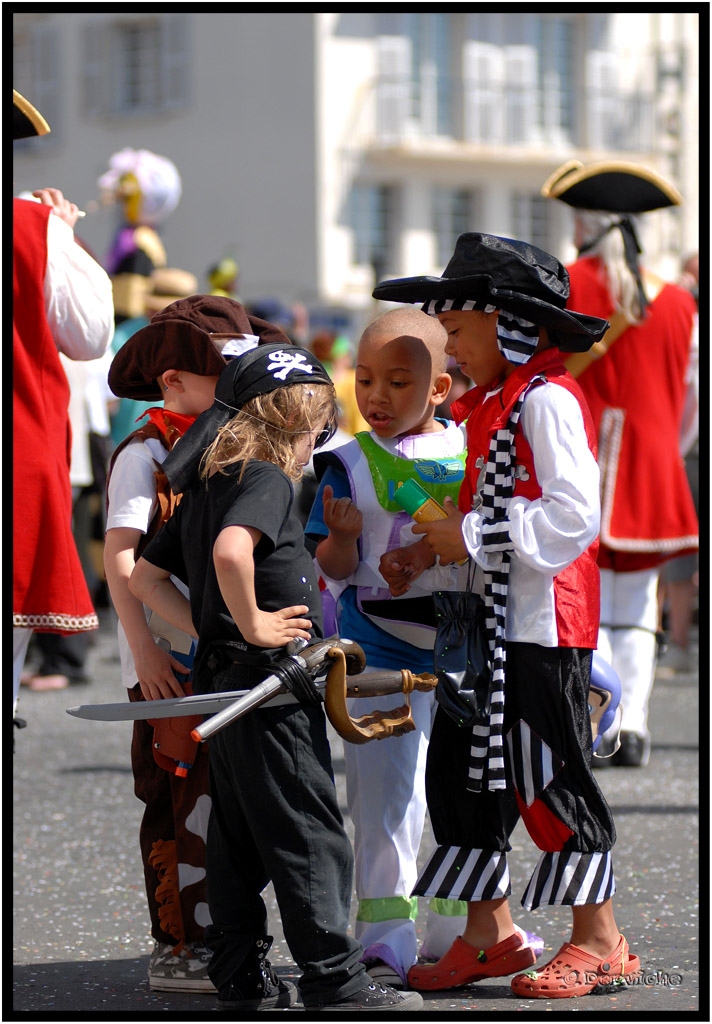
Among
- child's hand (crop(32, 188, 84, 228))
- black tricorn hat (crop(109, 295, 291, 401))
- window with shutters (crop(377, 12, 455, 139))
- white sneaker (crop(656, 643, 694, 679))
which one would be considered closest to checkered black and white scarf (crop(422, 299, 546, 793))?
black tricorn hat (crop(109, 295, 291, 401))

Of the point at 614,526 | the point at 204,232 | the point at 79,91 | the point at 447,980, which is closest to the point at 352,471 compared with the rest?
the point at 447,980

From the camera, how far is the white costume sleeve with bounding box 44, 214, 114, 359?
4.18m

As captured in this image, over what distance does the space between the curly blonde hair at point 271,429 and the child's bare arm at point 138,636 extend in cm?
38

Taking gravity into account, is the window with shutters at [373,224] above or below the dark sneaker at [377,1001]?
above

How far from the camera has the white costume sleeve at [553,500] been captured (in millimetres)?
3645

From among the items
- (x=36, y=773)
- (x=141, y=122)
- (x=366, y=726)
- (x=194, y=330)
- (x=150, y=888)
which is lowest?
(x=36, y=773)

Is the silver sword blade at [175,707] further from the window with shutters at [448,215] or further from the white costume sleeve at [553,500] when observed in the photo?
the window with shutters at [448,215]

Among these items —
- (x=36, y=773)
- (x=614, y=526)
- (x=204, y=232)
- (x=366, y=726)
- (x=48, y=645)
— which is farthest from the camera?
(x=204, y=232)

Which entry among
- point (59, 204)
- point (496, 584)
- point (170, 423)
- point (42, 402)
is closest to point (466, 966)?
point (496, 584)

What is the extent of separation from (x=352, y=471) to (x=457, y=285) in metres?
0.54

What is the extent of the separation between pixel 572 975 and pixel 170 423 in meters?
1.57

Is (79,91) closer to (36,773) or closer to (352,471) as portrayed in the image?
(36,773)

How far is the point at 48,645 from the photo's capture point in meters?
9.23

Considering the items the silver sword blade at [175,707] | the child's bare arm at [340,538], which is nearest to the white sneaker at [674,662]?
the child's bare arm at [340,538]
